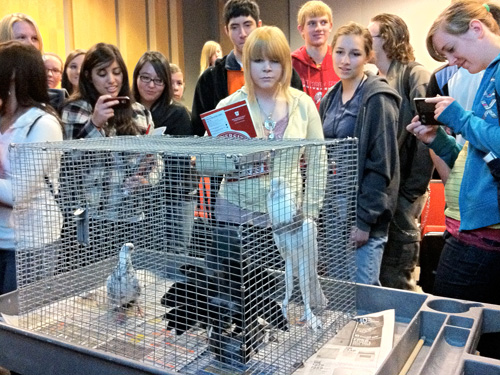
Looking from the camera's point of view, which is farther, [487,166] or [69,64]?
[69,64]

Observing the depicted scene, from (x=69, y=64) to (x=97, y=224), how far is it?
1.76 metres

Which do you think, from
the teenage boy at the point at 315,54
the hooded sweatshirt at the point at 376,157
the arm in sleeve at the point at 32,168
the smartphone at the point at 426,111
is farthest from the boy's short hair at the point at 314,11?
the arm in sleeve at the point at 32,168

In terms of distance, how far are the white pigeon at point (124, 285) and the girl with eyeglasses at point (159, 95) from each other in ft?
4.20

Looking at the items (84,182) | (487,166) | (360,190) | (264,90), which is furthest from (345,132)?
(84,182)

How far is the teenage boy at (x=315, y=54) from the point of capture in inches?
96.6

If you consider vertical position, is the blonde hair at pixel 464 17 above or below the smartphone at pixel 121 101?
above

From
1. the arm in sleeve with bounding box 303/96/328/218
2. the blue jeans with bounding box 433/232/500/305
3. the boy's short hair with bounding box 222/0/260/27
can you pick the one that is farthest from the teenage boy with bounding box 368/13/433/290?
the arm in sleeve with bounding box 303/96/328/218

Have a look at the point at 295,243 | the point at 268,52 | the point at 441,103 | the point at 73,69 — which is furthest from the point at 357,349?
the point at 73,69

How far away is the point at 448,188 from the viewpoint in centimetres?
144

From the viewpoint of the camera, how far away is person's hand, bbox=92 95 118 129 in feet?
6.00

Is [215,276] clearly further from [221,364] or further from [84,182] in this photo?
[84,182]

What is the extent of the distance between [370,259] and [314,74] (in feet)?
3.44

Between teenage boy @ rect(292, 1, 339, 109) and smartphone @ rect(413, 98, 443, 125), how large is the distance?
3.57 ft

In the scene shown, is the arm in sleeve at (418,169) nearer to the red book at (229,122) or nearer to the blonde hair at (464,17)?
the blonde hair at (464,17)
